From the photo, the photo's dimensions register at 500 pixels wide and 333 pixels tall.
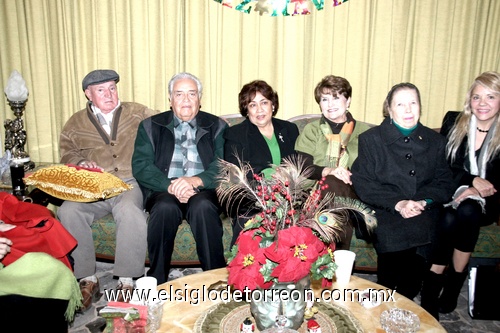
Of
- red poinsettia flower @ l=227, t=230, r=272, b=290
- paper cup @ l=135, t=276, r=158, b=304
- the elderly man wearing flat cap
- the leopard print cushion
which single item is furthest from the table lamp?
red poinsettia flower @ l=227, t=230, r=272, b=290

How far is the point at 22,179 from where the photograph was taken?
2666mm

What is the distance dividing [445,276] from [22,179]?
2601mm

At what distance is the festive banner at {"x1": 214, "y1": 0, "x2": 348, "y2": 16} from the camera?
327 cm

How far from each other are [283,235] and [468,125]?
1.85m

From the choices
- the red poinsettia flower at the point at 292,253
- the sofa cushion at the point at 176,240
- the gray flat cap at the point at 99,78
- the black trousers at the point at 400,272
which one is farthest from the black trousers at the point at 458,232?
the gray flat cap at the point at 99,78

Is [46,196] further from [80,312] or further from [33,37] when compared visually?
[33,37]

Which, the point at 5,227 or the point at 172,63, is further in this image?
the point at 172,63

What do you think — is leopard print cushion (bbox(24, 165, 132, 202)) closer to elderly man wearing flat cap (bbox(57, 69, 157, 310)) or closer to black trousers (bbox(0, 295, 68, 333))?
elderly man wearing flat cap (bbox(57, 69, 157, 310))

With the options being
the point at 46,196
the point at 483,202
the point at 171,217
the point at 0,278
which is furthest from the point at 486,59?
the point at 0,278

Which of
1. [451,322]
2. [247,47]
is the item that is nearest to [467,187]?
[451,322]

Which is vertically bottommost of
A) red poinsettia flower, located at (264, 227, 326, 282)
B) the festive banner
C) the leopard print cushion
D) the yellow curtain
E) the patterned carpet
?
the patterned carpet

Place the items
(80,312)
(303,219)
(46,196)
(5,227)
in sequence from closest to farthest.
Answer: (303,219) < (5,227) < (80,312) < (46,196)

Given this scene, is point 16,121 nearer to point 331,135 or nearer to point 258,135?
point 258,135

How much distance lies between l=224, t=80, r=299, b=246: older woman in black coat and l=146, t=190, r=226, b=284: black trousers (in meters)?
0.42
